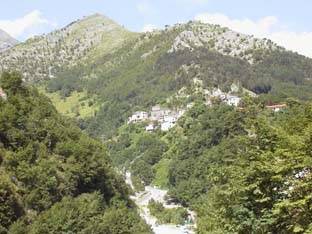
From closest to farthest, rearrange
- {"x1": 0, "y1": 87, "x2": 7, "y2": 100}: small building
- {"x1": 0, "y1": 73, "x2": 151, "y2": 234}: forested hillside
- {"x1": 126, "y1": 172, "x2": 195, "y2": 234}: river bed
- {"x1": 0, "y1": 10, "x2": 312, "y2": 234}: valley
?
{"x1": 0, "y1": 10, "x2": 312, "y2": 234}: valley, {"x1": 0, "y1": 73, "x2": 151, "y2": 234}: forested hillside, {"x1": 0, "y1": 87, "x2": 7, "y2": 100}: small building, {"x1": 126, "y1": 172, "x2": 195, "y2": 234}: river bed

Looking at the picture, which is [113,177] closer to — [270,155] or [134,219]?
[134,219]

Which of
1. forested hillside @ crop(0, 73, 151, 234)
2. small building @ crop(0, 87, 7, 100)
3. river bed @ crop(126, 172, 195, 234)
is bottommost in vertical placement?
river bed @ crop(126, 172, 195, 234)

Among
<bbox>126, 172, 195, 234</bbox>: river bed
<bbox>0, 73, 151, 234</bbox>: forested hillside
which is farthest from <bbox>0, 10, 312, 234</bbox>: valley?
<bbox>126, 172, 195, 234</bbox>: river bed

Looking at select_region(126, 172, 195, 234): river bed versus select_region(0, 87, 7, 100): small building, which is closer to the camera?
select_region(0, 87, 7, 100): small building

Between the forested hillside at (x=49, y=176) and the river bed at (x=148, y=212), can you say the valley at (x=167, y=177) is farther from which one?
the river bed at (x=148, y=212)

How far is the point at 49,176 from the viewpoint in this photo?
88.7 m

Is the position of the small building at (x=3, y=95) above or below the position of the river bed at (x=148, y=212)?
above

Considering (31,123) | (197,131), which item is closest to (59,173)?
(31,123)

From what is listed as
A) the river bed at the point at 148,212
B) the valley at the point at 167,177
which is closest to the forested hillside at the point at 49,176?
the valley at the point at 167,177

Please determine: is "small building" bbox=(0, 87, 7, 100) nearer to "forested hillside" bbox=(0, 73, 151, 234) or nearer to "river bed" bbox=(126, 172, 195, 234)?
"forested hillside" bbox=(0, 73, 151, 234)

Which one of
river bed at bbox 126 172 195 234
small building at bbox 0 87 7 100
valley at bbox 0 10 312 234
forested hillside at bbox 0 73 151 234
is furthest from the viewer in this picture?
river bed at bbox 126 172 195 234

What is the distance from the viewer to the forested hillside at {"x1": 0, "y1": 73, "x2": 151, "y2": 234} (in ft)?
256

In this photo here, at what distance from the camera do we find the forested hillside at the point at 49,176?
77.9m

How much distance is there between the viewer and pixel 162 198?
179500 mm
